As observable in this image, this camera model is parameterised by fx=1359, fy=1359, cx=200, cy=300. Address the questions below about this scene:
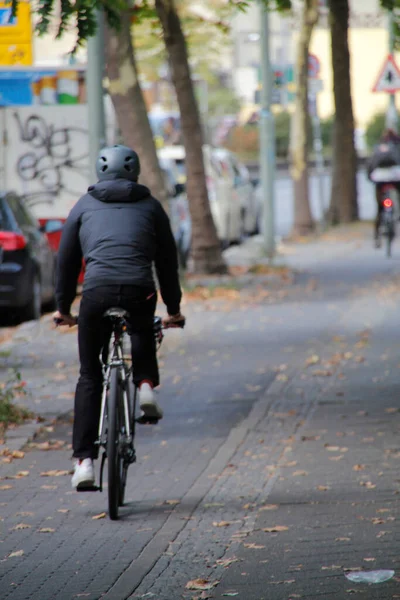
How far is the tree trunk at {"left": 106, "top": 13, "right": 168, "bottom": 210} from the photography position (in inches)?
693

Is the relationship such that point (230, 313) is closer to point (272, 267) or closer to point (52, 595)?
point (272, 267)

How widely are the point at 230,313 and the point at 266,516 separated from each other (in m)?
9.07

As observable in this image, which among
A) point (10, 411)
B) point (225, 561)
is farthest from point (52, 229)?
point (225, 561)

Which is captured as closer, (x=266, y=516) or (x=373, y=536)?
(x=373, y=536)

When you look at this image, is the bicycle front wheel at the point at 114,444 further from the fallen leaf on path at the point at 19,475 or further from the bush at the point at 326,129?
the bush at the point at 326,129

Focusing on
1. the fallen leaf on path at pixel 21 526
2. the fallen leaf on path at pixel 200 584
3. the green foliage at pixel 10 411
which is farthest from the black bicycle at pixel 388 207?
the fallen leaf on path at pixel 200 584

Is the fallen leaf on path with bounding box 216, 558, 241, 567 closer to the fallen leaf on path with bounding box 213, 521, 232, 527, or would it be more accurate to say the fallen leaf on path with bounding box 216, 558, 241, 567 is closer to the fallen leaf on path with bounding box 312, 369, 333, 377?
the fallen leaf on path with bounding box 213, 521, 232, 527

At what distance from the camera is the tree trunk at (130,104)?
17609 mm

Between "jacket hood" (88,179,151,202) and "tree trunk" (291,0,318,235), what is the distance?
21.9 metres

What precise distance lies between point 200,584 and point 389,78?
20790 mm

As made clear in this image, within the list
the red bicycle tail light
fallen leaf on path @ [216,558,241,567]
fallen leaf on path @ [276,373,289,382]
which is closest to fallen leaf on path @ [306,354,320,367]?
fallen leaf on path @ [276,373,289,382]

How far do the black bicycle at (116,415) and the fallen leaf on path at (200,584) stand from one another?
1.07m

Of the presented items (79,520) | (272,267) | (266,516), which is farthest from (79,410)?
(272,267)

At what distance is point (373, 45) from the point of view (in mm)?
82938
